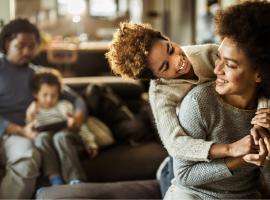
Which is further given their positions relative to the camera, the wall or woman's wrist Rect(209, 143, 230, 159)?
the wall

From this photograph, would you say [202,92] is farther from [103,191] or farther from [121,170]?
[121,170]

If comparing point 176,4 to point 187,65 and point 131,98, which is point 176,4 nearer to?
point 131,98

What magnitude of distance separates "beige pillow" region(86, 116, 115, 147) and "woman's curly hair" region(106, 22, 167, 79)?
1.12m

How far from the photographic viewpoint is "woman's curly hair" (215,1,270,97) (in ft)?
3.86

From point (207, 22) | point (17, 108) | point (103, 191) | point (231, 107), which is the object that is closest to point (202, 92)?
point (231, 107)

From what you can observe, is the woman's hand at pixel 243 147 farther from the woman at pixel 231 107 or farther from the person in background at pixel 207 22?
the person in background at pixel 207 22

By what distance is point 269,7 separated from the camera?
1210 mm

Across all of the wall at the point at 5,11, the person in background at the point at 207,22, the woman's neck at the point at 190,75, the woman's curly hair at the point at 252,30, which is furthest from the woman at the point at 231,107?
the person in background at the point at 207,22

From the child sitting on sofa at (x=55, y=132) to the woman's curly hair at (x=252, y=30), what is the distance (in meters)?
1.23

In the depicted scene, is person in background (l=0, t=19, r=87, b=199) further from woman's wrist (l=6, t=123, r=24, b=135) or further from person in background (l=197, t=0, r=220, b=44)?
person in background (l=197, t=0, r=220, b=44)

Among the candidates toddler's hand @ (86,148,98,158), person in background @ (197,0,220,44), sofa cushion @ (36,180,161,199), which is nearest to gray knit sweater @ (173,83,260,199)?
sofa cushion @ (36,180,161,199)

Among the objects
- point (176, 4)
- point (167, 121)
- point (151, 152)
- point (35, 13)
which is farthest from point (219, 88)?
point (35, 13)

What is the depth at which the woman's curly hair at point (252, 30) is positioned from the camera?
118cm

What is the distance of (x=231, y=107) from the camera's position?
4.26 feet
